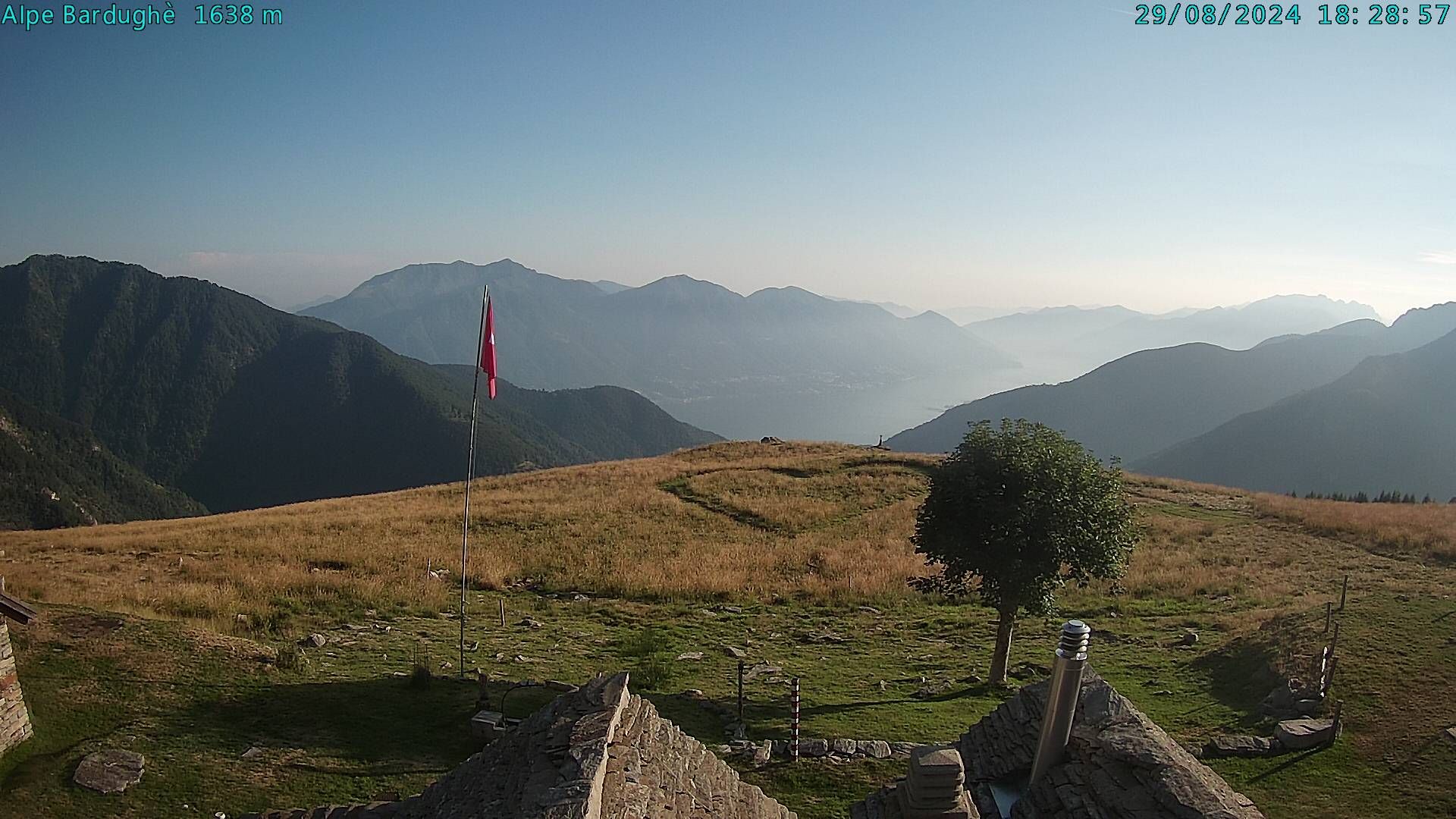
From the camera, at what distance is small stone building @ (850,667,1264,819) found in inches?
266

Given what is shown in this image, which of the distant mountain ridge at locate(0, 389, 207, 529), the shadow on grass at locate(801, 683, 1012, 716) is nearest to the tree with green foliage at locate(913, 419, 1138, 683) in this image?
the shadow on grass at locate(801, 683, 1012, 716)

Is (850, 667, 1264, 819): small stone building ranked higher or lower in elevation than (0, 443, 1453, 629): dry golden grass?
higher

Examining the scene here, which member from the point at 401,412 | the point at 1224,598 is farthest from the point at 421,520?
the point at 401,412

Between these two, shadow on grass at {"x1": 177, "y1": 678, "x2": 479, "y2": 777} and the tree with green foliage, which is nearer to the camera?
shadow on grass at {"x1": 177, "y1": 678, "x2": 479, "y2": 777}

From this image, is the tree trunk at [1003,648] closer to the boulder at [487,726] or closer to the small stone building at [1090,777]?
the small stone building at [1090,777]

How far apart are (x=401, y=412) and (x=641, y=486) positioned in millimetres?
172488

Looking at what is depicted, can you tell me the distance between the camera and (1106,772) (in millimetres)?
7320

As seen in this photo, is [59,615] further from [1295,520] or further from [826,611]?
[1295,520]

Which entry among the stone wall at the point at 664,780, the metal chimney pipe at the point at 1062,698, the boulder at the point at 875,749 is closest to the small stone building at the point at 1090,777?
the metal chimney pipe at the point at 1062,698

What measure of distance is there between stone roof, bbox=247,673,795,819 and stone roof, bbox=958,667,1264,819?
261 centimetres

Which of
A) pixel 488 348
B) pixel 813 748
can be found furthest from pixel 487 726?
pixel 488 348

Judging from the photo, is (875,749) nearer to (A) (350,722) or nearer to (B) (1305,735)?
(B) (1305,735)

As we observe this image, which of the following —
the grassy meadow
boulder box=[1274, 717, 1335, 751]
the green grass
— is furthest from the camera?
boulder box=[1274, 717, 1335, 751]

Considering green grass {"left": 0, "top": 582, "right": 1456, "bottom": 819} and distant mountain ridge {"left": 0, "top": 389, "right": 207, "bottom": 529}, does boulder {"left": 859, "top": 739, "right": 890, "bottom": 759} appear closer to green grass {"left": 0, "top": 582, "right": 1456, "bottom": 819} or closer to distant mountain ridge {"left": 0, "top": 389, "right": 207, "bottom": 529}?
green grass {"left": 0, "top": 582, "right": 1456, "bottom": 819}
